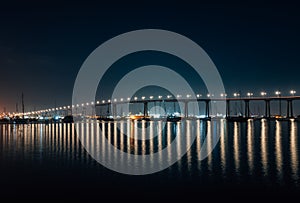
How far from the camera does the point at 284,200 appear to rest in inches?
417

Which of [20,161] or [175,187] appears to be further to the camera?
[20,161]

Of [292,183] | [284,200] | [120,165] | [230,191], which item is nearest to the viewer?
[284,200]

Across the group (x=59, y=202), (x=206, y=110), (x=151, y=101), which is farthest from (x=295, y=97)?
(x=59, y=202)

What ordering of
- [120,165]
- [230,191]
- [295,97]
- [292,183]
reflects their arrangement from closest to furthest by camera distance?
[230,191] < [292,183] < [120,165] < [295,97]

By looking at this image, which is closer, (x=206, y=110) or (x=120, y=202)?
(x=120, y=202)

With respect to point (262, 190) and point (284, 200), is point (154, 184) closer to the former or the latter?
point (262, 190)

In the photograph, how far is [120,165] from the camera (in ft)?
57.7

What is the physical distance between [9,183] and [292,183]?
35.5 ft

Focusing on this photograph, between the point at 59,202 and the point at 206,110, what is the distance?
12224 centimetres

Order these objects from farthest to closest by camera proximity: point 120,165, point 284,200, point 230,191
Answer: point 120,165, point 230,191, point 284,200

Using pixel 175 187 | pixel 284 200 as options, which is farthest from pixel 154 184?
pixel 284 200

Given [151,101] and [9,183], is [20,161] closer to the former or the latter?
[9,183]

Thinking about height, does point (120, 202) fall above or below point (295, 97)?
below

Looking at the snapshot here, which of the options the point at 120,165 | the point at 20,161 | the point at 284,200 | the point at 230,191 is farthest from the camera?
the point at 20,161
